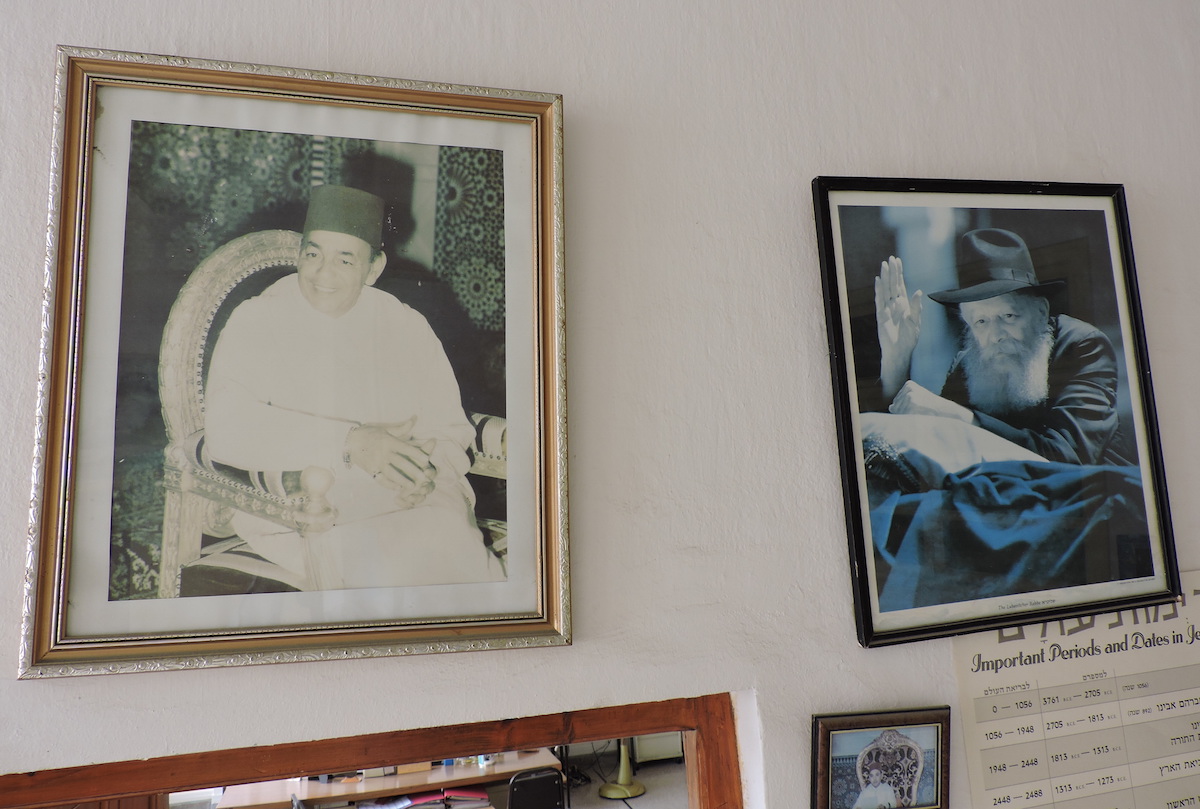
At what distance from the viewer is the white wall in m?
0.81

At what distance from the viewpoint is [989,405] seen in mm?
1081

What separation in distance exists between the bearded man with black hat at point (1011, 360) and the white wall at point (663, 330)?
0.12 meters

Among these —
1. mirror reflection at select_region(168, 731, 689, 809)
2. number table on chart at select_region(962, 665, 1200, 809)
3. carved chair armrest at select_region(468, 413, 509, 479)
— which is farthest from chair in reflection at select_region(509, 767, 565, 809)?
carved chair armrest at select_region(468, 413, 509, 479)

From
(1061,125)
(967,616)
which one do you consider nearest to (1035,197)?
(1061,125)

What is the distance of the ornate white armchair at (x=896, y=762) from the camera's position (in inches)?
38.3

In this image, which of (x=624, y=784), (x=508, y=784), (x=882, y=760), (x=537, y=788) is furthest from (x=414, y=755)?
(x=508, y=784)

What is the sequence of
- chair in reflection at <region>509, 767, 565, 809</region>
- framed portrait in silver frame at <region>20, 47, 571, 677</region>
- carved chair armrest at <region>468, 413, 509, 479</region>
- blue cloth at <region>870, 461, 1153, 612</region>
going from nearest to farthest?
framed portrait in silver frame at <region>20, 47, 571, 677</region>
carved chair armrest at <region>468, 413, 509, 479</region>
blue cloth at <region>870, 461, 1153, 612</region>
chair in reflection at <region>509, 767, 565, 809</region>

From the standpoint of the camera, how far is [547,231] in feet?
3.06

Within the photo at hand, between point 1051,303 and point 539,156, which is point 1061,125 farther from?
point 539,156

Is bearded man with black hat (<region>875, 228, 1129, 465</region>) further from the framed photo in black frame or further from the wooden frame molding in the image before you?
the wooden frame molding

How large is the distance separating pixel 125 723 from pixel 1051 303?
1.34 metres

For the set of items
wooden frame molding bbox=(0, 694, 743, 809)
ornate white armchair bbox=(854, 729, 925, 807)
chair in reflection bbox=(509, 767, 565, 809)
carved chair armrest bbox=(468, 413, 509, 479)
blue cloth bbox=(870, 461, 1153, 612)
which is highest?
carved chair armrest bbox=(468, 413, 509, 479)

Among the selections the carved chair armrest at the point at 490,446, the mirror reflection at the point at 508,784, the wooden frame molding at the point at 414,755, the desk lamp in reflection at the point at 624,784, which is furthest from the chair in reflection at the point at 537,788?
the carved chair armrest at the point at 490,446

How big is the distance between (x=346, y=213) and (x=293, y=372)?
0.20m
